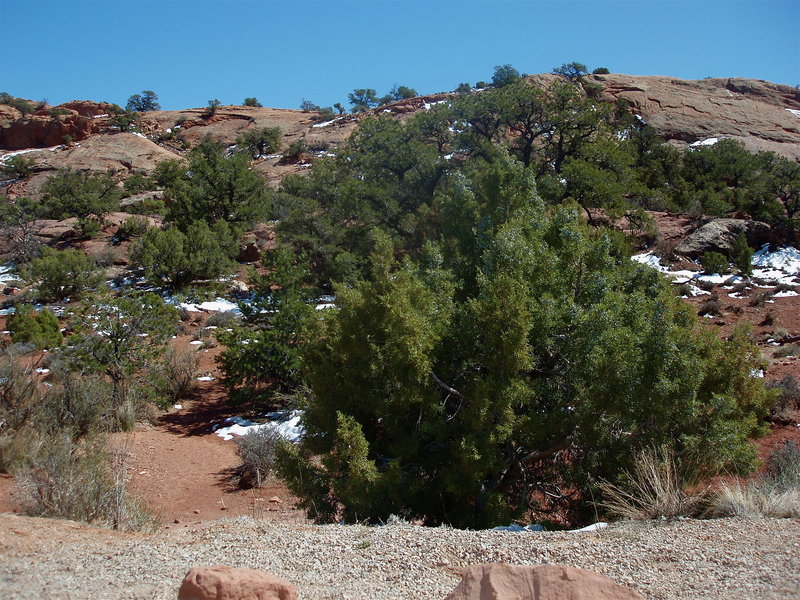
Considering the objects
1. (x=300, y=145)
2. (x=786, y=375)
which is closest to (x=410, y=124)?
(x=786, y=375)

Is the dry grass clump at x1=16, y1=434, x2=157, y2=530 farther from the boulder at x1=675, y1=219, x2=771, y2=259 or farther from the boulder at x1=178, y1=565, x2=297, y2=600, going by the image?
the boulder at x1=675, y1=219, x2=771, y2=259

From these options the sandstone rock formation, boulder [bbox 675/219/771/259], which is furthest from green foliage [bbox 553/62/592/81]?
boulder [bbox 675/219/771/259]

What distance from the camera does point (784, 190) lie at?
25.1 m

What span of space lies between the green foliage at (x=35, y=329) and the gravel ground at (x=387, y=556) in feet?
40.9

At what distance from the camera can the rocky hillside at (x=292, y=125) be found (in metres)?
41.1

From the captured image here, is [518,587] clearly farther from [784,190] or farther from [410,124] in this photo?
[784,190]

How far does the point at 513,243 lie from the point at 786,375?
833 cm

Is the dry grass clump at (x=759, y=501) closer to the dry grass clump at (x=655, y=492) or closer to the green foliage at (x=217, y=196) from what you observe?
the dry grass clump at (x=655, y=492)

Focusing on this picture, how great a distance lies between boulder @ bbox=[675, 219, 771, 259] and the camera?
2303cm

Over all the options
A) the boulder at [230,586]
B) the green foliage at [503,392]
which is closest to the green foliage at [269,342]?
the green foliage at [503,392]

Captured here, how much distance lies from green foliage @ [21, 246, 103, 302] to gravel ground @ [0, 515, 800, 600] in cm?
1747

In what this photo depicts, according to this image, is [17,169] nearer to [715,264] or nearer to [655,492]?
[715,264]

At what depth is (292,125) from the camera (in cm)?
5619

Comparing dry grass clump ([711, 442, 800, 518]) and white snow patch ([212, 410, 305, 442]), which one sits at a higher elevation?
dry grass clump ([711, 442, 800, 518])
